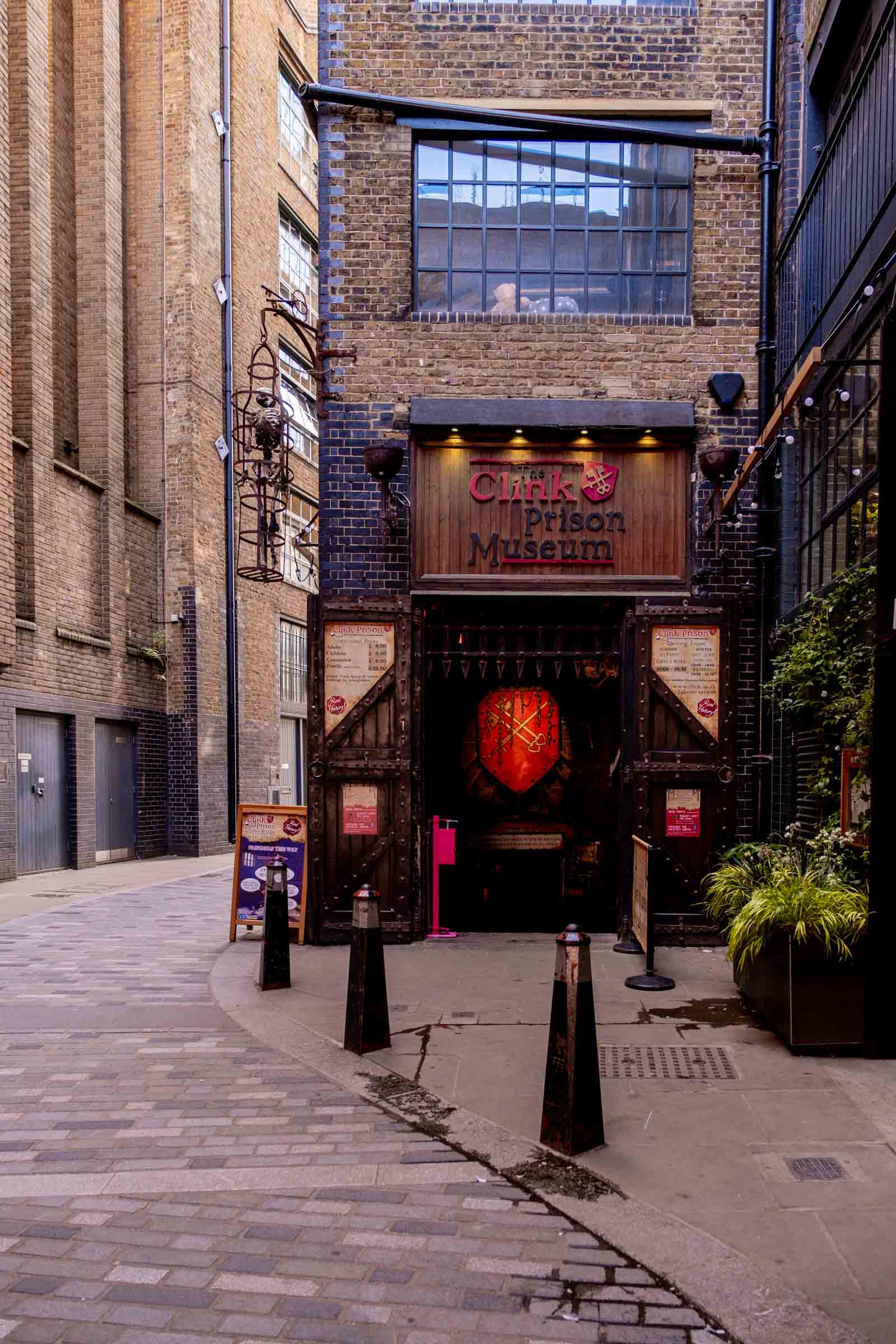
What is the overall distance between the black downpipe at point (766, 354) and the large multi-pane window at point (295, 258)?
15.0 meters

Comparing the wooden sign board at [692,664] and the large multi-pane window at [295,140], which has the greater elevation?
the large multi-pane window at [295,140]

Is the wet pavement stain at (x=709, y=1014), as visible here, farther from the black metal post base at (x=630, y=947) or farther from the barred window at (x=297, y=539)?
the barred window at (x=297, y=539)

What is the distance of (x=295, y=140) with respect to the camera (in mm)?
24000

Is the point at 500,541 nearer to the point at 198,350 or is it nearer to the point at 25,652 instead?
the point at 25,652

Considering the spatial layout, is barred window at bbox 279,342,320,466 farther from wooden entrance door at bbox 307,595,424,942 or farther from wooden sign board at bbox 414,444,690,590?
wooden entrance door at bbox 307,595,424,942

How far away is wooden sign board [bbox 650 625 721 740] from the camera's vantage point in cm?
887

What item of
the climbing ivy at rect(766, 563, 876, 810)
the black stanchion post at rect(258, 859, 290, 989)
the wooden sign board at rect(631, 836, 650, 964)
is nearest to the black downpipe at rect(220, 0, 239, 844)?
the black stanchion post at rect(258, 859, 290, 989)

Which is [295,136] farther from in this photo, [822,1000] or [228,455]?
[822,1000]

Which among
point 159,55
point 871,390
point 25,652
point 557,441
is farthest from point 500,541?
point 159,55

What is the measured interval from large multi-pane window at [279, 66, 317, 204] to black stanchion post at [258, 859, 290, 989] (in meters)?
21.1

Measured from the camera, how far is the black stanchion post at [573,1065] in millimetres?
4285

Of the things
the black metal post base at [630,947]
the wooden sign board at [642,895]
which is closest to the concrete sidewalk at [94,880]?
the black metal post base at [630,947]

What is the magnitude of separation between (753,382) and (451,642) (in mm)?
3782

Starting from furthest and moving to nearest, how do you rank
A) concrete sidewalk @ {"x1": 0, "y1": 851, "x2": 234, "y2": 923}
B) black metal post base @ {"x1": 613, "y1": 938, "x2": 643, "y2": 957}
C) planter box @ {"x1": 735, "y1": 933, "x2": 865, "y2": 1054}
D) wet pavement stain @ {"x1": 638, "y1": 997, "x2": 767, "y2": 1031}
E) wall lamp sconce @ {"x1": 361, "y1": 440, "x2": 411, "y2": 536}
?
concrete sidewalk @ {"x1": 0, "y1": 851, "x2": 234, "y2": 923} → wall lamp sconce @ {"x1": 361, "y1": 440, "x2": 411, "y2": 536} → black metal post base @ {"x1": 613, "y1": 938, "x2": 643, "y2": 957} → wet pavement stain @ {"x1": 638, "y1": 997, "x2": 767, "y2": 1031} → planter box @ {"x1": 735, "y1": 933, "x2": 865, "y2": 1054}
